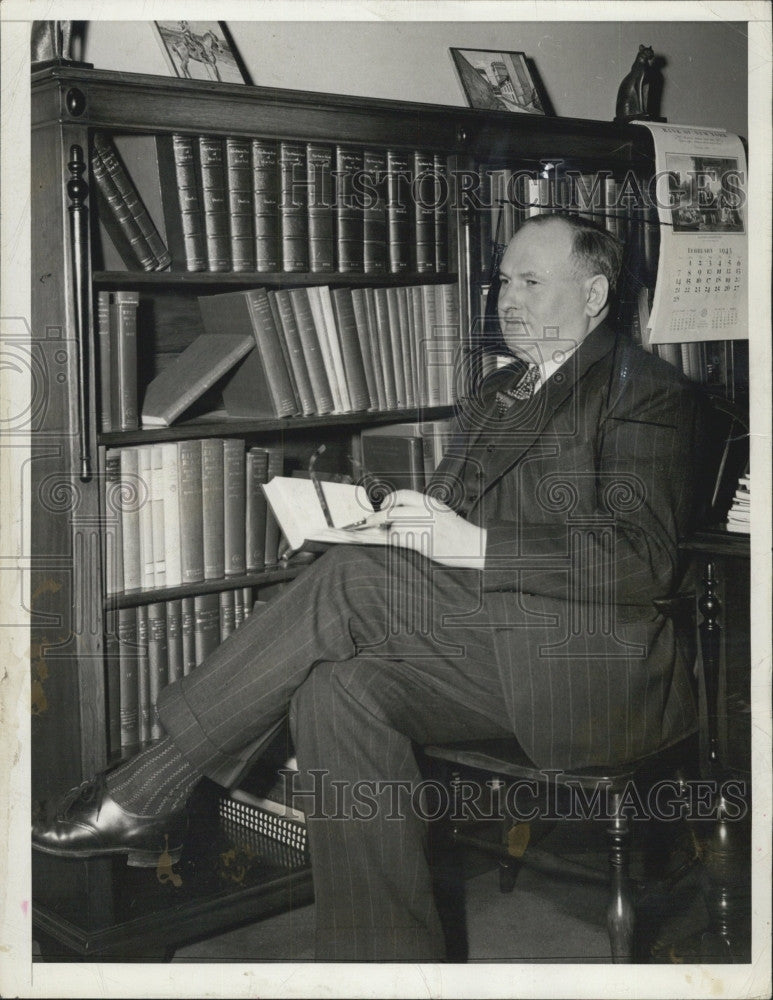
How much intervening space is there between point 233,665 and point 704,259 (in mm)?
1136

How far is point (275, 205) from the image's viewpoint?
1.95 m

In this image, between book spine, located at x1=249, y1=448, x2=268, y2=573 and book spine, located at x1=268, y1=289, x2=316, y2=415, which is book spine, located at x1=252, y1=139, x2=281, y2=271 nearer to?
book spine, located at x1=268, y1=289, x2=316, y2=415

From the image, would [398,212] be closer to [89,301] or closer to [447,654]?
[89,301]

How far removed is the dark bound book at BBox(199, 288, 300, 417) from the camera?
198 centimetres

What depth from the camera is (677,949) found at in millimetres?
1890

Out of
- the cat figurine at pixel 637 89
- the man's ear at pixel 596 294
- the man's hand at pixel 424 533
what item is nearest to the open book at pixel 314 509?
the man's hand at pixel 424 533

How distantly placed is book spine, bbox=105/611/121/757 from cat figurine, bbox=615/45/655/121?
53.9 inches

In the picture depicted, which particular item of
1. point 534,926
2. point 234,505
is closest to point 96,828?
point 234,505

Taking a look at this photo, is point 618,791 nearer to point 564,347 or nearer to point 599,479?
point 599,479

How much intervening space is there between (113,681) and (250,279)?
0.76 m

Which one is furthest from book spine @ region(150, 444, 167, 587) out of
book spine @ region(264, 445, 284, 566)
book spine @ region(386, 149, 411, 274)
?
book spine @ region(386, 149, 411, 274)

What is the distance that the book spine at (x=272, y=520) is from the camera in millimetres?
2070

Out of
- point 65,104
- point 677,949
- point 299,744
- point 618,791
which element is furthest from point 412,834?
point 65,104

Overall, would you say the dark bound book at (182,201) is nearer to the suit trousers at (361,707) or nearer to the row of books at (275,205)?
the row of books at (275,205)
